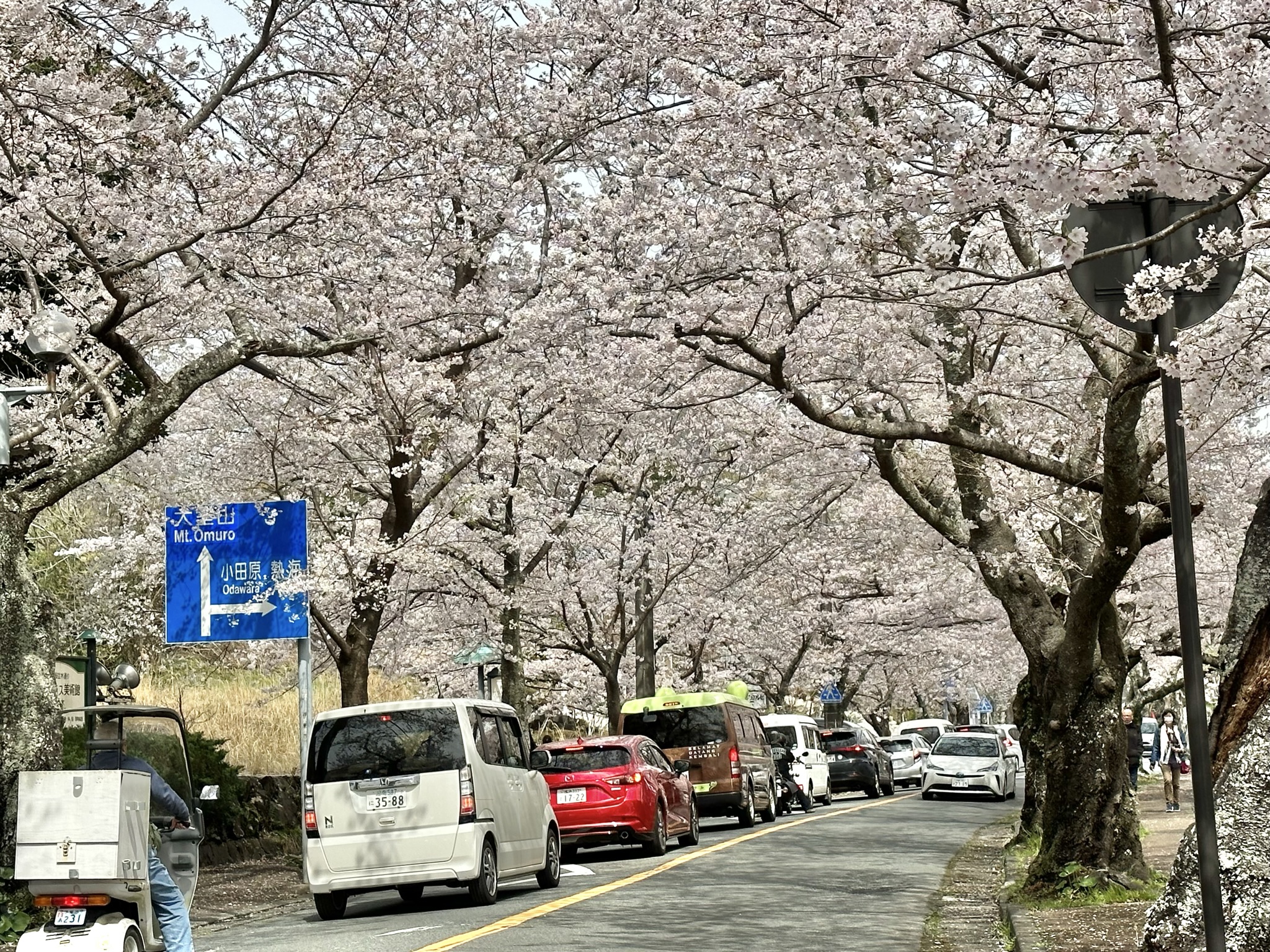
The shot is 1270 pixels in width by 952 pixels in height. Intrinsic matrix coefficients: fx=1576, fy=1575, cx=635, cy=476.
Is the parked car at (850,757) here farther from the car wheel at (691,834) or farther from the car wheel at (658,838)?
the car wheel at (658,838)

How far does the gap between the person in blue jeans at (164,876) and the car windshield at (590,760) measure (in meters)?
10.6

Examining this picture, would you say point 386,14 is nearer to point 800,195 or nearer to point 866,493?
point 800,195

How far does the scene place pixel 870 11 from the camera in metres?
11.0

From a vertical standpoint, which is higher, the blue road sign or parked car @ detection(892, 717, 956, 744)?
the blue road sign

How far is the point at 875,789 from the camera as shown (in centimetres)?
4194

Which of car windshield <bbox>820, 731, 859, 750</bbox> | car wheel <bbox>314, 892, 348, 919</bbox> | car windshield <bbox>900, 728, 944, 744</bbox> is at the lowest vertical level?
car wheel <bbox>314, 892, 348, 919</bbox>

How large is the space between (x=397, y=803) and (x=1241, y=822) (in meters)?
8.49

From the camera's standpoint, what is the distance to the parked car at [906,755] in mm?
50594

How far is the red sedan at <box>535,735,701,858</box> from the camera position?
65.0 feet

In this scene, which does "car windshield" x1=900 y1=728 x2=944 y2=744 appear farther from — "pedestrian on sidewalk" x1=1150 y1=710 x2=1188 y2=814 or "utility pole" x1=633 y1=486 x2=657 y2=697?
"pedestrian on sidewalk" x1=1150 y1=710 x2=1188 y2=814

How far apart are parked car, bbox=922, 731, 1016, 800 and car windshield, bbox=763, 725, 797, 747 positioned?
20.2 ft

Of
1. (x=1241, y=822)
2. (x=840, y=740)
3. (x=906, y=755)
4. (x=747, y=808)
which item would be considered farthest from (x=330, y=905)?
(x=906, y=755)

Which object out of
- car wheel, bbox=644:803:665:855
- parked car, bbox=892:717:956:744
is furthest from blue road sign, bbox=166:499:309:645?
parked car, bbox=892:717:956:744

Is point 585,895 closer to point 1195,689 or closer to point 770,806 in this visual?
point 1195,689
